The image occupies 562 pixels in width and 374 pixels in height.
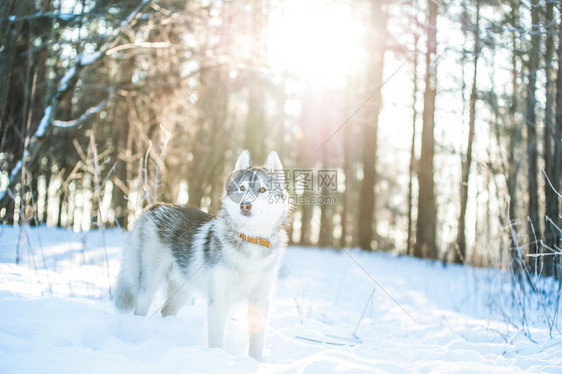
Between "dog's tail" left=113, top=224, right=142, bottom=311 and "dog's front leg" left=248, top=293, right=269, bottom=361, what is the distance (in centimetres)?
122

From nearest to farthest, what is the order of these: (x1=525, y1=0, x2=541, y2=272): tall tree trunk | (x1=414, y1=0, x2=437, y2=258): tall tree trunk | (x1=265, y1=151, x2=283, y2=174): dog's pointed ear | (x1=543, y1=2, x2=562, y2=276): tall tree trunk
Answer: (x1=265, y1=151, x2=283, y2=174): dog's pointed ear
(x1=543, y1=2, x2=562, y2=276): tall tree trunk
(x1=525, y1=0, x2=541, y2=272): tall tree trunk
(x1=414, y1=0, x2=437, y2=258): tall tree trunk

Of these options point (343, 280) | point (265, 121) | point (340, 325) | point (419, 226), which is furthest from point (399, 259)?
point (265, 121)

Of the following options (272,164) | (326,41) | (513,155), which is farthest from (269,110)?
(272,164)

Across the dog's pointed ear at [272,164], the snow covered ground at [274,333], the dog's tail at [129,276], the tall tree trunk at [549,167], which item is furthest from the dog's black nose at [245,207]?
the tall tree trunk at [549,167]

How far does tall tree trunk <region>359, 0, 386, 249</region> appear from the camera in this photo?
12.9 meters

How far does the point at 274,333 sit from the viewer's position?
13.8 feet

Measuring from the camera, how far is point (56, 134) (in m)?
15.8

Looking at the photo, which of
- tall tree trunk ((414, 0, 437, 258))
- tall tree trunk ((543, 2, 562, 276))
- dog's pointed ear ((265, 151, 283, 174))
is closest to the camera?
dog's pointed ear ((265, 151, 283, 174))

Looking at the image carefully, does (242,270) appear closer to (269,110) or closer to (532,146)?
(532,146)

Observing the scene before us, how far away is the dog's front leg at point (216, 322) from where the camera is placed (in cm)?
335

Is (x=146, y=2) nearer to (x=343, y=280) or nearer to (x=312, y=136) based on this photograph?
(x=343, y=280)

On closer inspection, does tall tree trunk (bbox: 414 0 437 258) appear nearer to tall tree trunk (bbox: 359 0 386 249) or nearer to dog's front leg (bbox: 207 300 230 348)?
tall tree trunk (bbox: 359 0 386 249)

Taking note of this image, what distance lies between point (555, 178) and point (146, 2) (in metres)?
7.44

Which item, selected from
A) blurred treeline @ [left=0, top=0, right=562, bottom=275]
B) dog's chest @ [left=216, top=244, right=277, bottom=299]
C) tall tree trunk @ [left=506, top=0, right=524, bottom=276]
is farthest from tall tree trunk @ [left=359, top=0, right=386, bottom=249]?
dog's chest @ [left=216, top=244, right=277, bottom=299]
